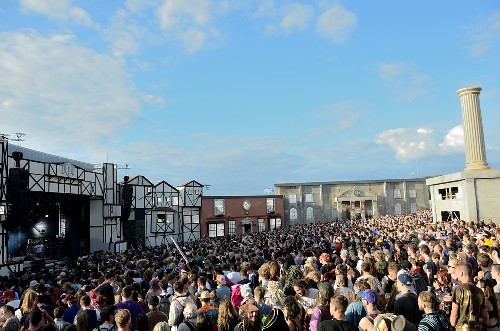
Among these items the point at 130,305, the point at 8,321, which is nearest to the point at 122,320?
the point at 130,305

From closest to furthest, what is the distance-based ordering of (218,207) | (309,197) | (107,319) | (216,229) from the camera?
1. (107,319)
2. (216,229)
3. (218,207)
4. (309,197)

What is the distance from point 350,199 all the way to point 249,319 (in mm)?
48355

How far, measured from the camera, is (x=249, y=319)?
13.9 ft

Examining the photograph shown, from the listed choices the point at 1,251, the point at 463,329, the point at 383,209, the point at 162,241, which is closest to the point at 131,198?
the point at 162,241

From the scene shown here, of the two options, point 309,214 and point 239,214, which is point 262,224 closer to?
point 239,214

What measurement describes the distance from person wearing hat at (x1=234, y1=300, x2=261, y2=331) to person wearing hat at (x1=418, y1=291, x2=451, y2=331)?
1782 mm

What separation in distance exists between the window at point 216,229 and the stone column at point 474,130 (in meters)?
25.6

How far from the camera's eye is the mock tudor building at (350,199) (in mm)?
49812

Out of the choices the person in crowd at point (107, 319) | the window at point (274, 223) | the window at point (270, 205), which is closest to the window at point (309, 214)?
the window at point (274, 223)

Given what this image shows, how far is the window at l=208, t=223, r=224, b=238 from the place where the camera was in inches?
1655

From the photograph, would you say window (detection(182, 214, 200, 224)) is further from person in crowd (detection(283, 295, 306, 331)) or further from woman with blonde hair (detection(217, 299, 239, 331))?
person in crowd (detection(283, 295, 306, 331))

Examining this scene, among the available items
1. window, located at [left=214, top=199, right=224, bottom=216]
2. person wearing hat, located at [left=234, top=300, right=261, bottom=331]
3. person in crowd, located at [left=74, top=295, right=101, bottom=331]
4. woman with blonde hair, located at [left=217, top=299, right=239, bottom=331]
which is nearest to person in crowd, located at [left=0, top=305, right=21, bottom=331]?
person in crowd, located at [left=74, top=295, right=101, bottom=331]

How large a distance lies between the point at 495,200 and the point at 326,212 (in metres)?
26.9

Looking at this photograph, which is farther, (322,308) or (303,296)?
(303,296)
